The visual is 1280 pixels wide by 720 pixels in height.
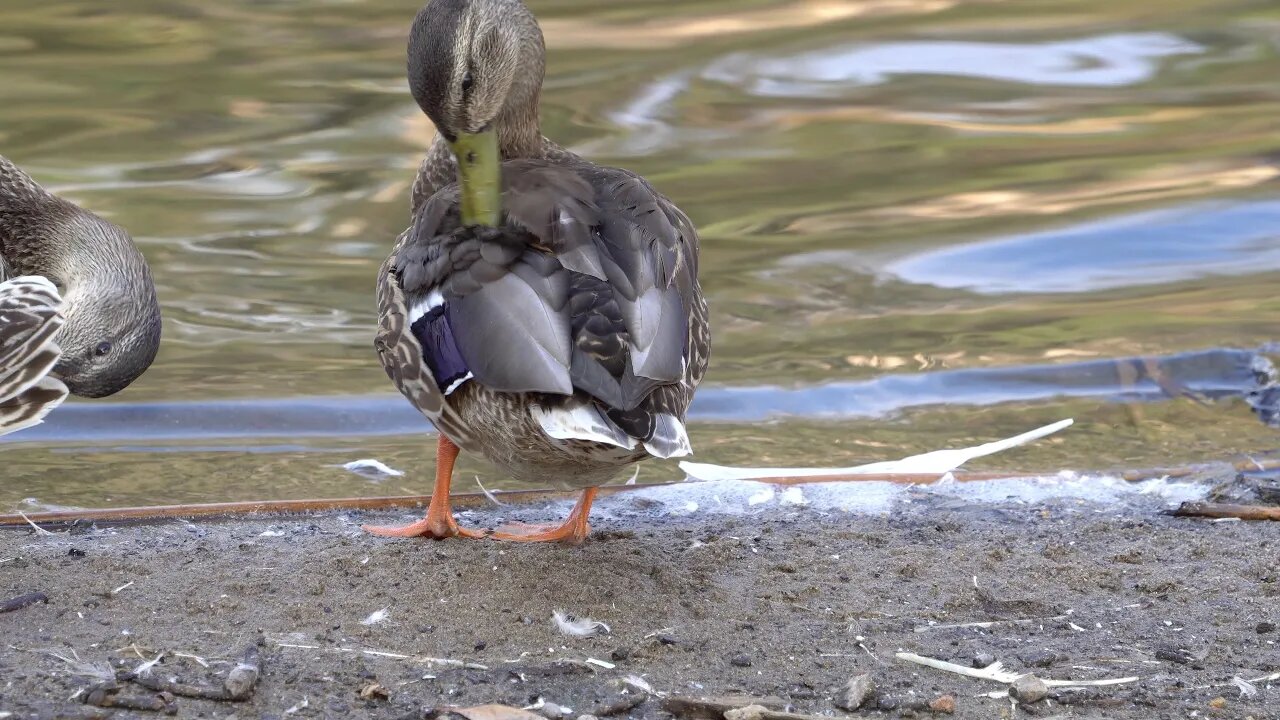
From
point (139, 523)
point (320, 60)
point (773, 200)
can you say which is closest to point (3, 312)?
point (139, 523)

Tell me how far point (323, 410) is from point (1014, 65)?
600 centimetres

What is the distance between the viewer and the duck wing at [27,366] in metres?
3.90

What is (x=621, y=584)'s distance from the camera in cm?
373

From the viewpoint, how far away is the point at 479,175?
13.4 feet

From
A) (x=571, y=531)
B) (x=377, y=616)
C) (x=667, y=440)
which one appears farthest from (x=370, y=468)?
(x=667, y=440)

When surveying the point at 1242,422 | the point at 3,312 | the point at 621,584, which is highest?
the point at 3,312

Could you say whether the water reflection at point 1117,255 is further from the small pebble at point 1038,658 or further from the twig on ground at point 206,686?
the twig on ground at point 206,686

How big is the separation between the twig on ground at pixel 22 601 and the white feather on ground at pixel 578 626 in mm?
1126

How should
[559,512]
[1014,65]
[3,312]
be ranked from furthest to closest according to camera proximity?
[1014,65]
[559,512]
[3,312]

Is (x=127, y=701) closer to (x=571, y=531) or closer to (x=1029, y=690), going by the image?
(x=571, y=531)

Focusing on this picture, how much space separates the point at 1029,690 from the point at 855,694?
35 cm

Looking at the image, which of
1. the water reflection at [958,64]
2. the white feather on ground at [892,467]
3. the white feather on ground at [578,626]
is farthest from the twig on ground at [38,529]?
the water reflection at [958,64]

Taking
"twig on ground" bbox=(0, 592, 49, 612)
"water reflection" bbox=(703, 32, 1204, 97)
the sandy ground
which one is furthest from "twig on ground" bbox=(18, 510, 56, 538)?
"water reflection" bbox=(703, 32, 1204, 97)

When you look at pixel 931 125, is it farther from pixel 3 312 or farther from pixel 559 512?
pixel 3 312
